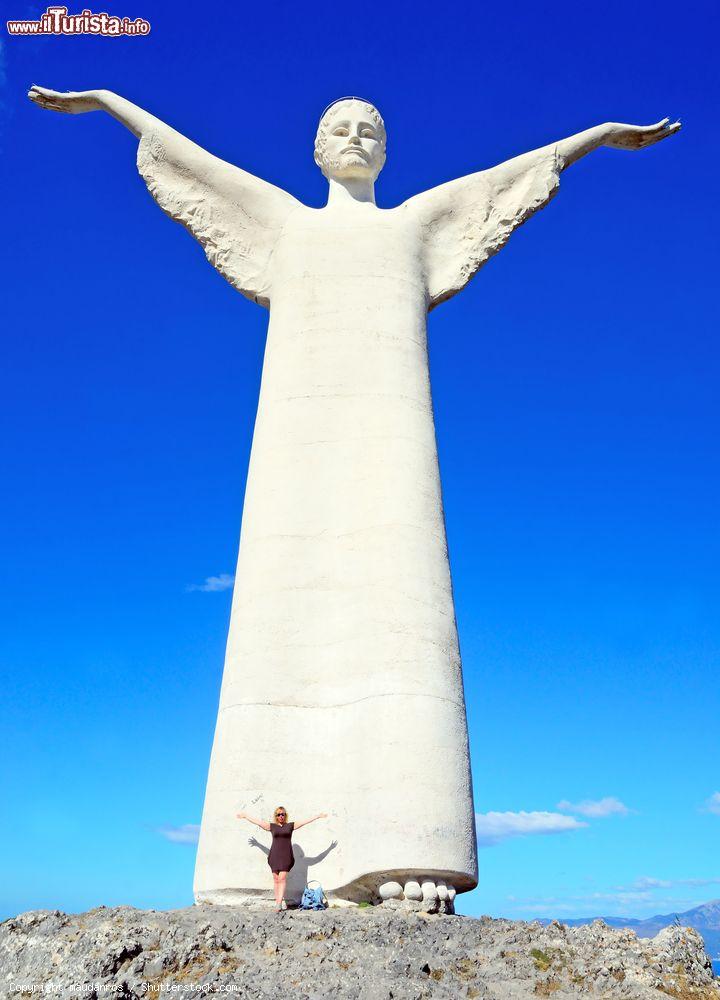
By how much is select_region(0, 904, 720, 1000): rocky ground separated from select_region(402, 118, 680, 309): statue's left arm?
8.07 meters

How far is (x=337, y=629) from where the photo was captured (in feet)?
36.3

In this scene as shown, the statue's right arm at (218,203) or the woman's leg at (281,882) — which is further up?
the statue's right arm at (218,203)

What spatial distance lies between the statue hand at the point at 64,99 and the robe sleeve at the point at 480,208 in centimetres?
463

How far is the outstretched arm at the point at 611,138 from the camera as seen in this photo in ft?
45.9

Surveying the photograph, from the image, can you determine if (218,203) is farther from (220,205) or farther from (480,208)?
(480,208)

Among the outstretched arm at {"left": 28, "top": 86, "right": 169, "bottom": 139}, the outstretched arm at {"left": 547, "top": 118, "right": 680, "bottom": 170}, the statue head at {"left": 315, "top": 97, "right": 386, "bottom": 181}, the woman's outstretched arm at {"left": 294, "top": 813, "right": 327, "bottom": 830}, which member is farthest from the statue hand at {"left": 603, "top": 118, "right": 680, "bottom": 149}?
the woman's outstretched arm at {"left": 294, "top": 813, "right": 327, "bottom": 830}

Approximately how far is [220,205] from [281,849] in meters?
8.40

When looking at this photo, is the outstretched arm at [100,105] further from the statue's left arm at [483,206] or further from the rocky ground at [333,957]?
the rocky ground at [333,957]

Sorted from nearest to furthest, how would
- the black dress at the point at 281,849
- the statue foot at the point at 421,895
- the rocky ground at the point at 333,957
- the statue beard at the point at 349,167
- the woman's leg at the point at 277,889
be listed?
the rocky ground at the point at 333,957, the statue foot at the point at 421,895, the woman's leg at the point at 277,889, the black dress at the point at 281,849, the statue beard at the point at 349,167

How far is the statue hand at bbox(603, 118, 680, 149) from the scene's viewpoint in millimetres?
14281

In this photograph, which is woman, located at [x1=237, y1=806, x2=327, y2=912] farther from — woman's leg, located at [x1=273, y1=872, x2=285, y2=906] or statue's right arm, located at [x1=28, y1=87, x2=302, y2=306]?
statue's right arm, located at [x1=28, y1=87, x2=302, y2=306]

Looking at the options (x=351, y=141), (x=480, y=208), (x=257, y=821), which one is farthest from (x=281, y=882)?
(x=351, y=141)

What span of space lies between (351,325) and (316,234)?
5.14 feet

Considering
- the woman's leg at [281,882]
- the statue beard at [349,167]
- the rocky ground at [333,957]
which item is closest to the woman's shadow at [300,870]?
the woman's leg at [281,882]
